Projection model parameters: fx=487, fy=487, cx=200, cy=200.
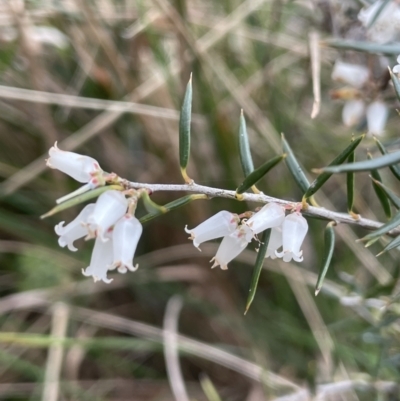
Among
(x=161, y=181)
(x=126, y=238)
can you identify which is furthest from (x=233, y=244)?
(x=161, y=181)

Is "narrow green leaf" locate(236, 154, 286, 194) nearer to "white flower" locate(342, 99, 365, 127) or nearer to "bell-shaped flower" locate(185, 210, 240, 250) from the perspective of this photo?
"bell-shaped flower" locate(185, 210, 240, 250)

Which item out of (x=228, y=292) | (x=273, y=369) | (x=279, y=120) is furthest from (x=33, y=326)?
(x=279, y=120)

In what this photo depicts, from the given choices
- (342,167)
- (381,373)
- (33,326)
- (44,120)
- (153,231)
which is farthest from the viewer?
(153,231)

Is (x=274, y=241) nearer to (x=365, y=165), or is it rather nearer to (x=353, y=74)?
(x=365, y=165)

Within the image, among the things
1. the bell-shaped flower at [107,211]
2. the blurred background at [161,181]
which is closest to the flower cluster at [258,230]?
the bell-shaped flower at [107,211]

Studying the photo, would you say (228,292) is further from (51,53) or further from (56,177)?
(51,53)

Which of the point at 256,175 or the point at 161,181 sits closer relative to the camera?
the point at 256,175

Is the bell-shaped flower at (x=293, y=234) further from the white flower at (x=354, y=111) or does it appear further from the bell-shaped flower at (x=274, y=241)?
the white flower at (x=354, y=111)

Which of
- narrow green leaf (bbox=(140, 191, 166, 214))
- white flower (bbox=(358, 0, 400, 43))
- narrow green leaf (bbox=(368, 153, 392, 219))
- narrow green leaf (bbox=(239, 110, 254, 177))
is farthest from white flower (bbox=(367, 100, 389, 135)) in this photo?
narrow green leaf (bbox=(140, 191, 166, 214))
